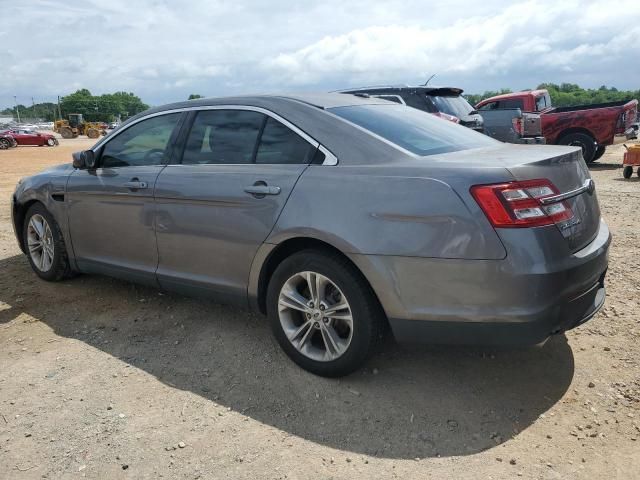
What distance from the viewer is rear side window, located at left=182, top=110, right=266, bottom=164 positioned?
3.50 metres

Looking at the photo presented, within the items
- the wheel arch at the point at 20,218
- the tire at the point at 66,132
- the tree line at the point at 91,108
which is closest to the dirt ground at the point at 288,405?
the wheel arch at the point at 20,218

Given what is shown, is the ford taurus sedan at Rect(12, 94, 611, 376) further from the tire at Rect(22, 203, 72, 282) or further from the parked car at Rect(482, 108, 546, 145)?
the parked car at Rect(482, 108, 546, 145)

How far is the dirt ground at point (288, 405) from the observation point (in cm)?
250

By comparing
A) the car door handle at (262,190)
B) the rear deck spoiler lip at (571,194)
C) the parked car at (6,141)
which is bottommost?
the parked car at (6,141)

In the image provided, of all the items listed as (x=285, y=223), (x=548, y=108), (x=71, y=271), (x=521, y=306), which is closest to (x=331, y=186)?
(x=285, y=223)

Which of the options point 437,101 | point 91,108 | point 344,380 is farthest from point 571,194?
point 91,108

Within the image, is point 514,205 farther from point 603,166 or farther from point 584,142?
point 603,166

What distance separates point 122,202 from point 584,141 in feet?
42.6

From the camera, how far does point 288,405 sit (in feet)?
9.71

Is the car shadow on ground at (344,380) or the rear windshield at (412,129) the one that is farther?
the rear windshield at (412,129)

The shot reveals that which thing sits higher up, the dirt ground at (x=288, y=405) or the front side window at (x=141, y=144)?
the front side window at (x=141, y=144)

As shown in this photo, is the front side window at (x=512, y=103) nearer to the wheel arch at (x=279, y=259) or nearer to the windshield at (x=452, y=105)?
the windshield at (x=452, y=105)

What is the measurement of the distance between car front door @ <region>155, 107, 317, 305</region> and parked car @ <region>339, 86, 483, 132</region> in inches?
238

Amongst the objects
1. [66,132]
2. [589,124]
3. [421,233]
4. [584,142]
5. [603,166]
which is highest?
[421,233]
